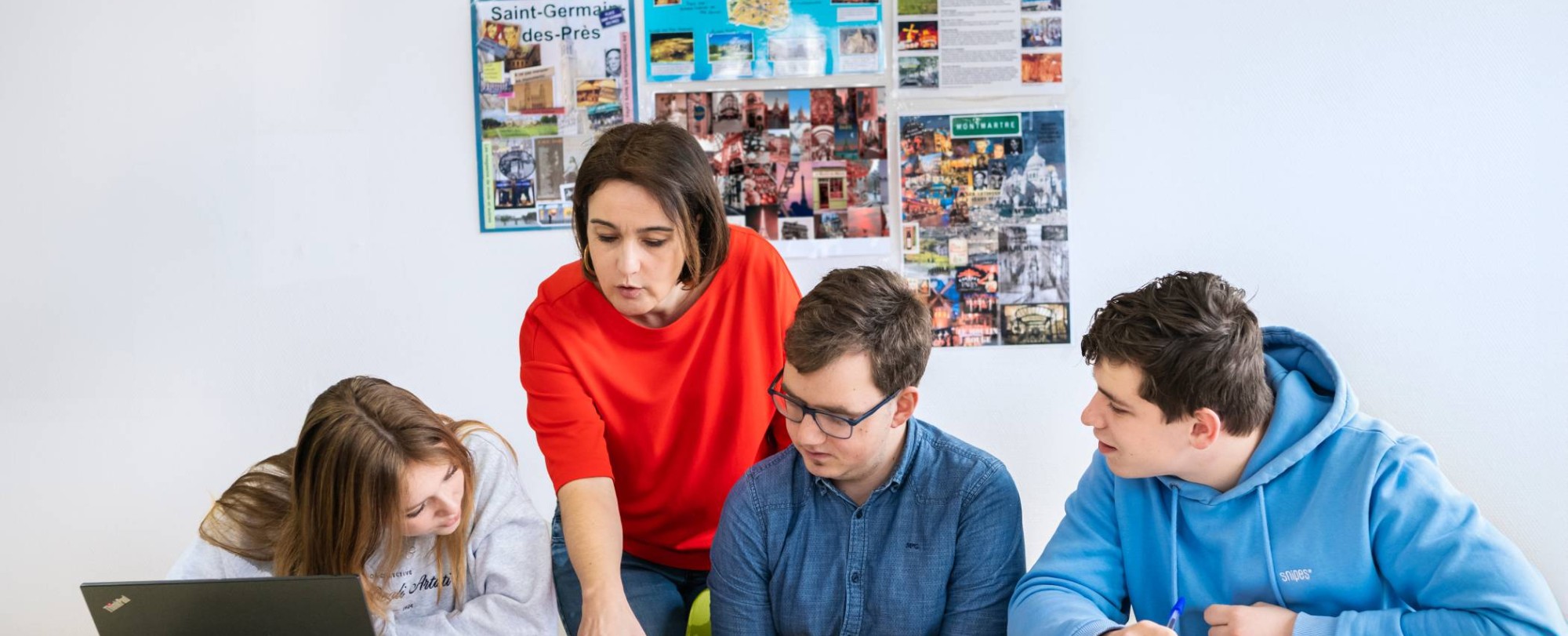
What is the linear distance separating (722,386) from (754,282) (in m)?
0.16

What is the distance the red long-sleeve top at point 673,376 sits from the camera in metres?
1.69

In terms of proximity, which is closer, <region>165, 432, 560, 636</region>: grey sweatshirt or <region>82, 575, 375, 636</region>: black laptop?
<region>82, 575, 375, 636</region>: black laptop

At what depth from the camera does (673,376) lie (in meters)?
1.70

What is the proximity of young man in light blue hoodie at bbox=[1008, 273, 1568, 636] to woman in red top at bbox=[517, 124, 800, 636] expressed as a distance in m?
0.50

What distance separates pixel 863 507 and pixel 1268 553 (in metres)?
0.50

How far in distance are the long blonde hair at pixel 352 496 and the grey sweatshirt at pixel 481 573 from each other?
0.05ft

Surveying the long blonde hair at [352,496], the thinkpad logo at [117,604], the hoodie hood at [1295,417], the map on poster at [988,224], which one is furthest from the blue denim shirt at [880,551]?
the map on poster at [988,224]

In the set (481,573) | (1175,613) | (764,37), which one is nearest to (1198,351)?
(1175,613)

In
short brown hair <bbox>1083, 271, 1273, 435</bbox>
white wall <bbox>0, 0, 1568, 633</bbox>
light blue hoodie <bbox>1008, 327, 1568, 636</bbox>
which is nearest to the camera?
light blue hoodie <bbox>1008, 327, 1568, 636</bbox>

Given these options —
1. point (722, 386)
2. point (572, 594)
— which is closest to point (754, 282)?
point (722, 386)

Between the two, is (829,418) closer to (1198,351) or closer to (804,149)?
(1198,351)

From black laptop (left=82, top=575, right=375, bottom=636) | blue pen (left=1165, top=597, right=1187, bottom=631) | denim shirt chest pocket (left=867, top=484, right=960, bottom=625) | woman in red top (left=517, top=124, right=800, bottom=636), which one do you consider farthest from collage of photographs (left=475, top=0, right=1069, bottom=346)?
black laptop (left=82, top=575, right=375, bottom=636)

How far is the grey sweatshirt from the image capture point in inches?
63.4

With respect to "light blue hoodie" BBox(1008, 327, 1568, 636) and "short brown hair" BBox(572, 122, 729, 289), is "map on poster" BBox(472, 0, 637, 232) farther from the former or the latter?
"light blue hoodie" BBox(1008, 327, 1568, 636)
